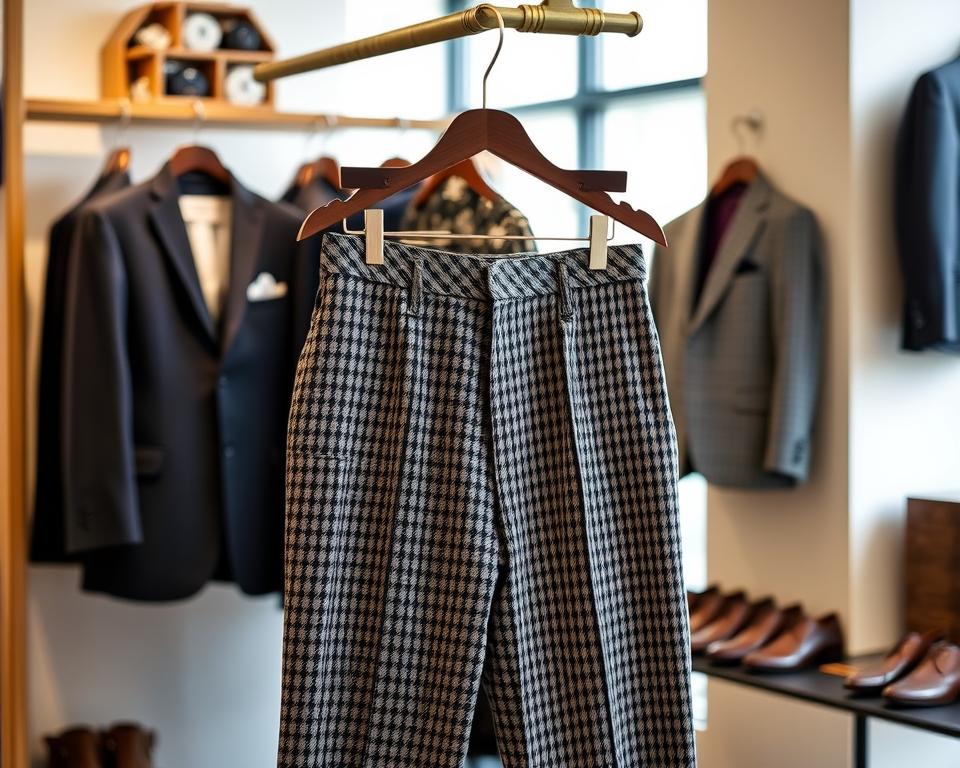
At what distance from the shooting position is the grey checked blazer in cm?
284

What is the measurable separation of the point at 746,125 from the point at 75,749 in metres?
2.29

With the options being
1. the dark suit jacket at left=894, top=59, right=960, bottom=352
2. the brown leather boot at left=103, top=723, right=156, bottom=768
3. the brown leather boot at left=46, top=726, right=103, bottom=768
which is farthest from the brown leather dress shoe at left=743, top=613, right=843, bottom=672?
the brown leather boot at left=46, top=726, right=103, bottom=768

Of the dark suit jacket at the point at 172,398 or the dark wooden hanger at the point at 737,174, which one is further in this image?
the dark wooden hanger at the point at 737,174

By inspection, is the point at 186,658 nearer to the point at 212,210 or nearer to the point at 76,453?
the point at 76,453

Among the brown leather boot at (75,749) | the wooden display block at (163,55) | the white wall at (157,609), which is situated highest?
the wooden display block at (163,55)

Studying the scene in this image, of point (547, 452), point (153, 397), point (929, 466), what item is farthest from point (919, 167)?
point (153, 397)

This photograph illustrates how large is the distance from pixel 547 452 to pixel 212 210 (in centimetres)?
178

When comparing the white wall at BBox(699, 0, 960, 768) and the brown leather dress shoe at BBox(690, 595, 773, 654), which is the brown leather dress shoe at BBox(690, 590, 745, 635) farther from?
the white wall at BBox(699, 0, 960, 768)

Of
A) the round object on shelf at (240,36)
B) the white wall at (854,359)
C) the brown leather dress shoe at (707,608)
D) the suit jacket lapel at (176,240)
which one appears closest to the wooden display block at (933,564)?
the white wall at (854,359)

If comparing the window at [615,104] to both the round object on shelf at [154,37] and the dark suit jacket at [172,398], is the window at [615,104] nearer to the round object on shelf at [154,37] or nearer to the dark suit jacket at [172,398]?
the dark suit jacket at [172,398]

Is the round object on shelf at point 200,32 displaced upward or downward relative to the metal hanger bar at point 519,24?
upward

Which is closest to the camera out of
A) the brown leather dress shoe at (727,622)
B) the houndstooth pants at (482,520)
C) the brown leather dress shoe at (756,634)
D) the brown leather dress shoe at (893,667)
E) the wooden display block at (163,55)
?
the houndstooth pants at (482,520)

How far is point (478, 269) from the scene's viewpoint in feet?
5.06

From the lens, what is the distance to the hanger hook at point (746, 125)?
3080 millimetres
